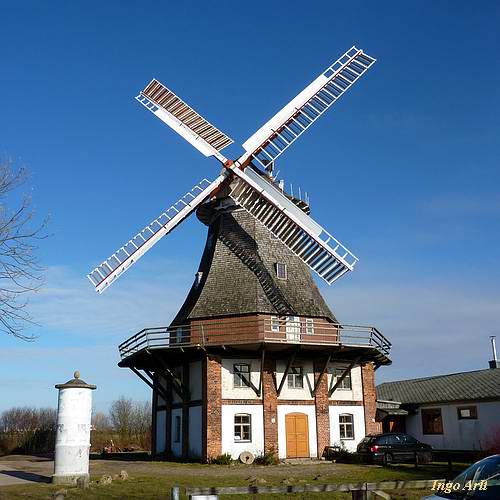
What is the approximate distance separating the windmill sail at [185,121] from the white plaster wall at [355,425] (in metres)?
12.2

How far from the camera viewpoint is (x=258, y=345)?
2334cm

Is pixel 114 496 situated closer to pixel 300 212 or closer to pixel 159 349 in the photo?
pixel 159 349

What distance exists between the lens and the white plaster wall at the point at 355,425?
2509 cm

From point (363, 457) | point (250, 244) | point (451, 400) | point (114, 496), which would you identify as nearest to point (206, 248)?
point (250, 244)

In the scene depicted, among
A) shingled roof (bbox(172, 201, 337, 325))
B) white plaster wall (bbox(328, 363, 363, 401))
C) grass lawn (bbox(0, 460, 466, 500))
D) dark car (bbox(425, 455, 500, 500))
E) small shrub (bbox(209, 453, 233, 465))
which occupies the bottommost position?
grass lawn (bbox(0, 460, 466, 500))

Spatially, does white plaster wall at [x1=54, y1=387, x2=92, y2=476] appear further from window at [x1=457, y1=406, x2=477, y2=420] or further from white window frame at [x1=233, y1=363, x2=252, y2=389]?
window at [x1=457, y1=406, x2=477, y2=420]

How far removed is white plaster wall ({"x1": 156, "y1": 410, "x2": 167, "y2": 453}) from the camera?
27047 mm

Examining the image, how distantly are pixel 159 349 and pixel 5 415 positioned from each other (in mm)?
64997

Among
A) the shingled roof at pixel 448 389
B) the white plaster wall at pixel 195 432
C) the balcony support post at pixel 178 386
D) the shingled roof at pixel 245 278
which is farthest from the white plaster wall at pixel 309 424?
the shingled roof at pixel 448 389

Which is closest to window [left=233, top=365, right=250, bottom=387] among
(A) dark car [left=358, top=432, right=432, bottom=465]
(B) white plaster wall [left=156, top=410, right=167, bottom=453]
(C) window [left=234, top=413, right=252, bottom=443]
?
(C) window [left=234, top=413, right=252, bottom=443]

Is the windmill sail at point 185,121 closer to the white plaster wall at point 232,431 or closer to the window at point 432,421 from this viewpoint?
the white plaster wall at point 232,431

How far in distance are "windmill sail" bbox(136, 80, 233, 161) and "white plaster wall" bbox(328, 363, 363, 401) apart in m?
10.7

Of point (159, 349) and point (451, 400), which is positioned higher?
point (159, 349)

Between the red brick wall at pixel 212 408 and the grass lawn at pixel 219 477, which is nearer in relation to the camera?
the grass lawn at pixel 219 477
